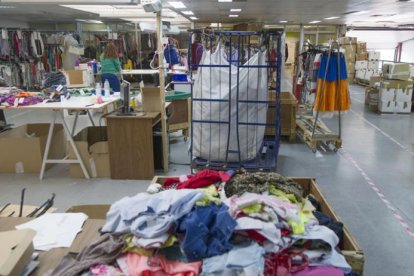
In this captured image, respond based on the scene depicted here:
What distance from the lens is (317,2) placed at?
20.1 ft

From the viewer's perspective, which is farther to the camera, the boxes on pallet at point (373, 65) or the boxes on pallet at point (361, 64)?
the boxes on pallet at point (361, 64)

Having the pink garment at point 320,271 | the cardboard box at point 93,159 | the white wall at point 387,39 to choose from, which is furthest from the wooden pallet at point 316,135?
the white wall at point 387,39

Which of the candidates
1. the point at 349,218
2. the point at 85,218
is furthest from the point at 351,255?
the point at 349,218

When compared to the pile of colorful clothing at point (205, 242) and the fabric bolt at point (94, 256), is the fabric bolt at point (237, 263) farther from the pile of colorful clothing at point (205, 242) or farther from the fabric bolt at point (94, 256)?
the fabric bolt at point (94, 256)

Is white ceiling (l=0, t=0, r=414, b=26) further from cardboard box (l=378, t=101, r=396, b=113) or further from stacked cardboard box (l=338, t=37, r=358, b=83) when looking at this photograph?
stacked cardboard box (l=338, t=37, r=358, b=83)

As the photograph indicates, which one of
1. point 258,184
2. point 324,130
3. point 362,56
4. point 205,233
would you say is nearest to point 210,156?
point 258,184

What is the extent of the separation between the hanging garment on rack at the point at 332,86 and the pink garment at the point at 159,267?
4.46m

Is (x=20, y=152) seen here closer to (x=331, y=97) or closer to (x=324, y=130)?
(x=331, y=97)

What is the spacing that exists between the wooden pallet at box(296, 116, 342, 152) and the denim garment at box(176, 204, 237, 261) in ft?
14.5

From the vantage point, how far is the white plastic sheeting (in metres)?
3.88

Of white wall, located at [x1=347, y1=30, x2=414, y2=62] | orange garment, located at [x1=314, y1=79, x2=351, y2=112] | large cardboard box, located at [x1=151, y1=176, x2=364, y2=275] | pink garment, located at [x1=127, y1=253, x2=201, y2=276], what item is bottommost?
large cardboard box, located at [x1=151, y1=176, x2=364, y2=275]

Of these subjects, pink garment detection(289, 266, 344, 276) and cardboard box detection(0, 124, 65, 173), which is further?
cardboard box detection(0, 124, 65, 173)

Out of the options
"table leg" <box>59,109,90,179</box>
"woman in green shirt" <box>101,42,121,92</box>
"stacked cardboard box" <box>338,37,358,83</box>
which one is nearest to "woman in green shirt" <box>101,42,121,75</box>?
"woman in green shirt" <box>101,42,121,92</box>

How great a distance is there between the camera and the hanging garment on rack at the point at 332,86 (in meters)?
5.36
